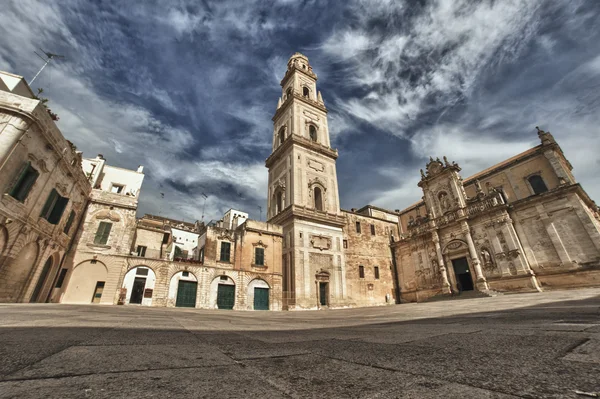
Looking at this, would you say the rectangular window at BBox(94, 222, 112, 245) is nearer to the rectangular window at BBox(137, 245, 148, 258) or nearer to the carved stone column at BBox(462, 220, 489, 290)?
the rectangular window at BBox(137, 245, 148, 258)

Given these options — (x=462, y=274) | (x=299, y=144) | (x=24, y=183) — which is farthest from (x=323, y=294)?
(x=24, y=183)

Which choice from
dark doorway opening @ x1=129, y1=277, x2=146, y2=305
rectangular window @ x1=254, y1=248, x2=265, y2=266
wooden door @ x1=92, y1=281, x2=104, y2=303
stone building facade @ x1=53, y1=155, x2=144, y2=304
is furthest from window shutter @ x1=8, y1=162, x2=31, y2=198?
rectangular window @ x1=254, y1=248, x2=265, y2=266

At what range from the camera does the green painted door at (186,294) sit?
1773 cm

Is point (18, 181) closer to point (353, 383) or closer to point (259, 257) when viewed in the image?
point (259, 257)

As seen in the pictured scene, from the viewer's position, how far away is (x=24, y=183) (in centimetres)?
1209

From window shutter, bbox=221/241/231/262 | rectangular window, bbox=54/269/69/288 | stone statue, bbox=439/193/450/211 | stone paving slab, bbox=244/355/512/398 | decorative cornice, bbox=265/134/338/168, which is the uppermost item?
decorative cornice, bbox=265/134/338/168

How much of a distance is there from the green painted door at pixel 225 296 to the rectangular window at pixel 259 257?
2.66 metres

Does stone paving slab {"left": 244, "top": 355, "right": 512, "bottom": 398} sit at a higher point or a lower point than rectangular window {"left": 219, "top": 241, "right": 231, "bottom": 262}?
lower

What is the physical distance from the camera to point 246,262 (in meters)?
20.3

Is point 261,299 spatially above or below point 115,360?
above

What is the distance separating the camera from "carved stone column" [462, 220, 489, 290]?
19.5 metres

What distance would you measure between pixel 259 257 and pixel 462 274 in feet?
57.1

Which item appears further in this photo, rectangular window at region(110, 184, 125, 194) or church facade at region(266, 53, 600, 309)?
rectangular window at region(110, 184, 125, 194)

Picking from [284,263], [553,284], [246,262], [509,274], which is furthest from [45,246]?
[553,284]
